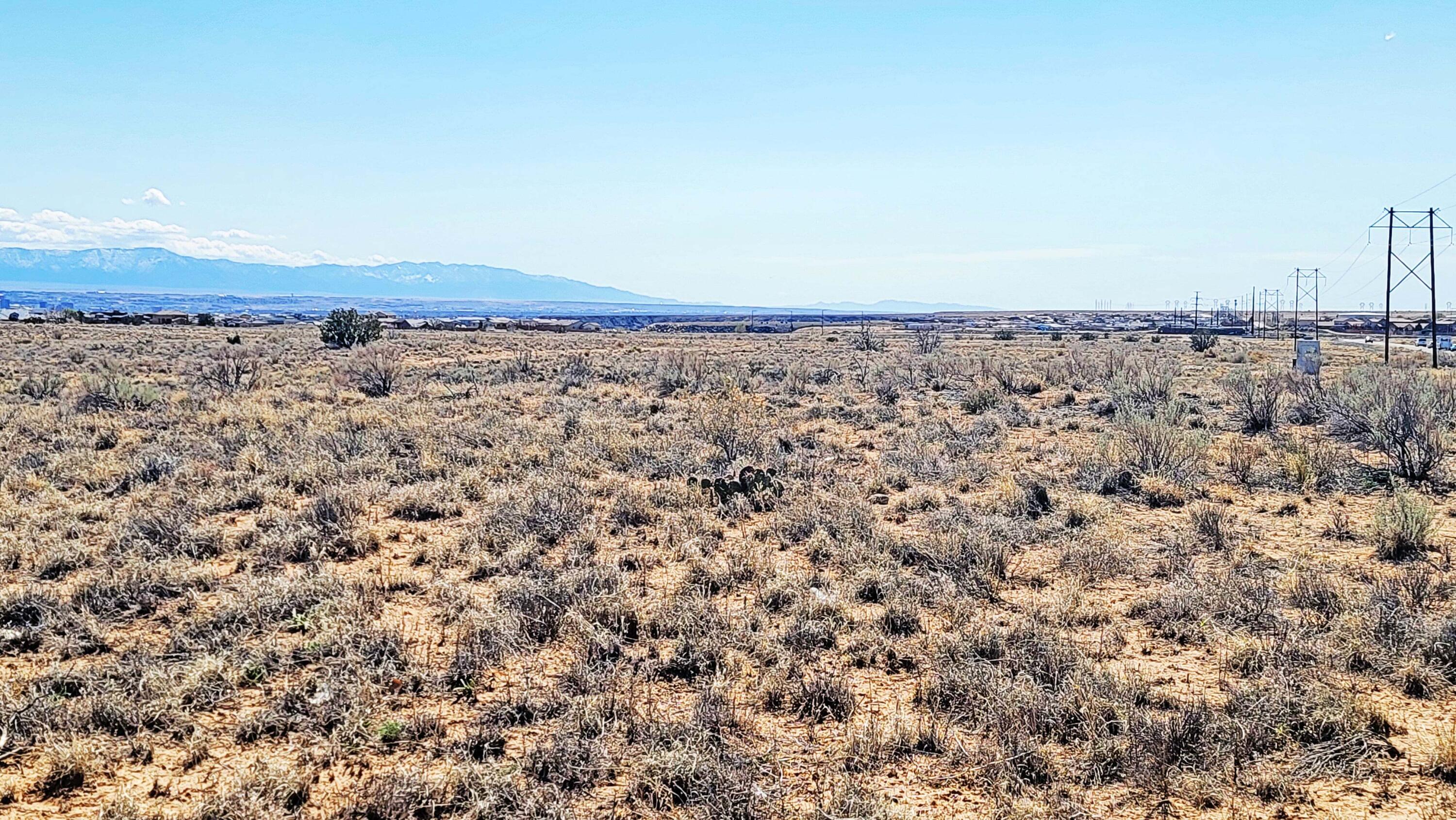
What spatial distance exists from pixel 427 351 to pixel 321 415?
23493mm

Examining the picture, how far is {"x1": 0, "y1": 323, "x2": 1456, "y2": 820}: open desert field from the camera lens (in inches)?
191

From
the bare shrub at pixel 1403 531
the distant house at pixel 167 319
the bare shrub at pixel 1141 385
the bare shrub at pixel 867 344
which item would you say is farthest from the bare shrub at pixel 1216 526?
the distant house at pixel 167 319

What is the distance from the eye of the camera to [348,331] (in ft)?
129

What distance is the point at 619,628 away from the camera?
696 cm

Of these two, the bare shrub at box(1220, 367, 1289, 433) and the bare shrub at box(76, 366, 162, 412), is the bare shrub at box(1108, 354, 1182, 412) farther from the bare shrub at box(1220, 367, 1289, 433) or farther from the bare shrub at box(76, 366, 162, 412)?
the bare shrub at box(76, 366, 162, 412)

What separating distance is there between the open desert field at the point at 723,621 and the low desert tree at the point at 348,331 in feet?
76.3

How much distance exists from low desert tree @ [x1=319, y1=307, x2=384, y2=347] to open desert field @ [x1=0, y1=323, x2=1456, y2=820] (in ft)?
76.3

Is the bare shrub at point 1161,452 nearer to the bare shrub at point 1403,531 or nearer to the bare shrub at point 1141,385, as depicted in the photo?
the bare shrub at point 1403,531

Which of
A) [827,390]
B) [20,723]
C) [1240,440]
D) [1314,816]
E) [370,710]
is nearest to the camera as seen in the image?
[1314,816]

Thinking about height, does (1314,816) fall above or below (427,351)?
below

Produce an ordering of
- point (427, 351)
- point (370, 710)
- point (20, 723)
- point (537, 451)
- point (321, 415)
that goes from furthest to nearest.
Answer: point (427, 351), point (321, 415), point (537, 451), point (370, 710), point (20, 723)

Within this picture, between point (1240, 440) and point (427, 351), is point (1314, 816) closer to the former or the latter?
point (1240, 440)

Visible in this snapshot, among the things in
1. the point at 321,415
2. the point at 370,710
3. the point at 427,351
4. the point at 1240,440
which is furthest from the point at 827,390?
the point at 427,351

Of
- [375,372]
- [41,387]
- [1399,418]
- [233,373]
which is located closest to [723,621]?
[1399,418]
